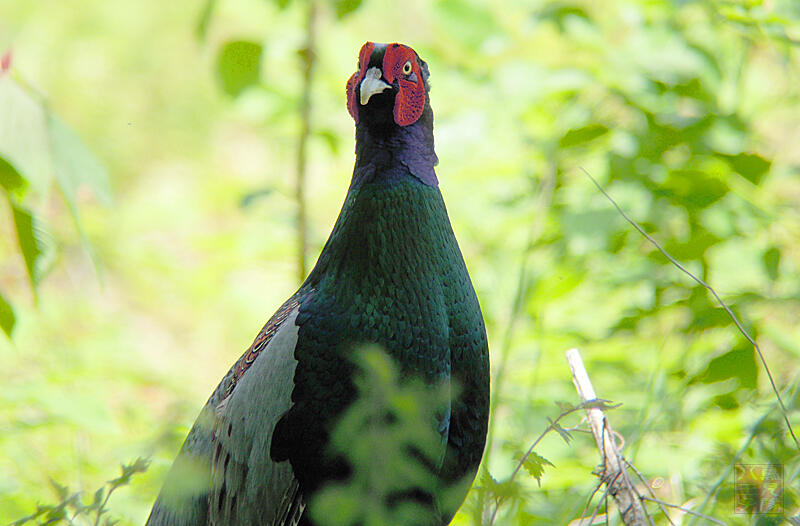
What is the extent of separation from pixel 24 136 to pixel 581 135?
1.36 m

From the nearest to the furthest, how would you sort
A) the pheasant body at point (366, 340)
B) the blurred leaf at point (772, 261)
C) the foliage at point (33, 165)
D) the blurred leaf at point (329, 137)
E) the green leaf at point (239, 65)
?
the foliage at point (33, 165), the pheasant body at point (366, 340), the blurred leaf at point (772, 261), the green leaf at point (239, 65), the blurred leaf at point (329, 137)

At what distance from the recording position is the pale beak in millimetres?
1416

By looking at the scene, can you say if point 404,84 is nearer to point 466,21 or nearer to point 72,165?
point 72,165

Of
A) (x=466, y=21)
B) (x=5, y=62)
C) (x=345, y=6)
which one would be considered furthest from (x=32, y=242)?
(x=466, y=21)

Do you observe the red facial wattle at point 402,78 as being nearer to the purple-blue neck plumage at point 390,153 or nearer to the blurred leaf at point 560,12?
the purple-blue neck plumage at point 390,153

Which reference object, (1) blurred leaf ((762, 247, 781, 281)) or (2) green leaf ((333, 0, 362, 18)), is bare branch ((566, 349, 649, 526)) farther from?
(2) green leaf ((333, 0, 362, 18))

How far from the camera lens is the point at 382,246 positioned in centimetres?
141

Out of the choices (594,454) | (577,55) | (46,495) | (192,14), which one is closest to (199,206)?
(192,14)

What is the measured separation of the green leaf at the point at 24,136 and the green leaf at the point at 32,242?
0.08 metres

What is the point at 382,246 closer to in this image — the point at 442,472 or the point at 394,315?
the point at 394,315

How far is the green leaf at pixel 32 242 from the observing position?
120 cm

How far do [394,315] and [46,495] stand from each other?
163 centimetres

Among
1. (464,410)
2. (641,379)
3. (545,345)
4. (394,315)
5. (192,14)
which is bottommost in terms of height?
(641,379)

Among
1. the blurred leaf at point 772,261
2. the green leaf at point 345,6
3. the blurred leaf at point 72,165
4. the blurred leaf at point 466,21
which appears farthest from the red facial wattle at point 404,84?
the blurred leaf at point 772,261
